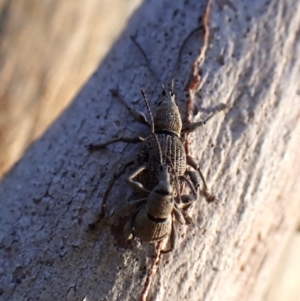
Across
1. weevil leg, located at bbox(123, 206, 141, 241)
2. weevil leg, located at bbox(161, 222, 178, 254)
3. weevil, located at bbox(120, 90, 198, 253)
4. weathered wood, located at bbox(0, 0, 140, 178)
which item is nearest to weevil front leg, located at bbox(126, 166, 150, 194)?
weevil, located at bbox(120, 90, 198, 253)

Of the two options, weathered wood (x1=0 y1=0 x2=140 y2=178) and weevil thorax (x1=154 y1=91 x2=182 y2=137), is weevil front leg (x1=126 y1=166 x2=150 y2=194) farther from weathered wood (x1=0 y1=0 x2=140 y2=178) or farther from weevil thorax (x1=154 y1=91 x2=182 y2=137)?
weathered wood (x1=0 y1=0 x2=140 y2=178)

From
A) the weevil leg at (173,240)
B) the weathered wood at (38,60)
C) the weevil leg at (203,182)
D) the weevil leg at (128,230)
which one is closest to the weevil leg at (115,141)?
the weevil leg at (203,182)

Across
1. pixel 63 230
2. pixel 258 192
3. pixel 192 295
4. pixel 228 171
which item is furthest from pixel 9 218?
pixel 258 192

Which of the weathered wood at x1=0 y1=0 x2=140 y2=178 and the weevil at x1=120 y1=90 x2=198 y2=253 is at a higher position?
the weathered wood at x1=0 y1=0 x2=140 y2=178

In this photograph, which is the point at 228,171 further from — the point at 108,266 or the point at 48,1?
the point at 48,1

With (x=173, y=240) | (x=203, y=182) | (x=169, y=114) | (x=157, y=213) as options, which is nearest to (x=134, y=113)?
(x=169, y=114)

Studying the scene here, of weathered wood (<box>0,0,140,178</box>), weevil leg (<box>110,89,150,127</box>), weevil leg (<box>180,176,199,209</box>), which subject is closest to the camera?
weevil leg (<box>180,176,199,209</box>)
